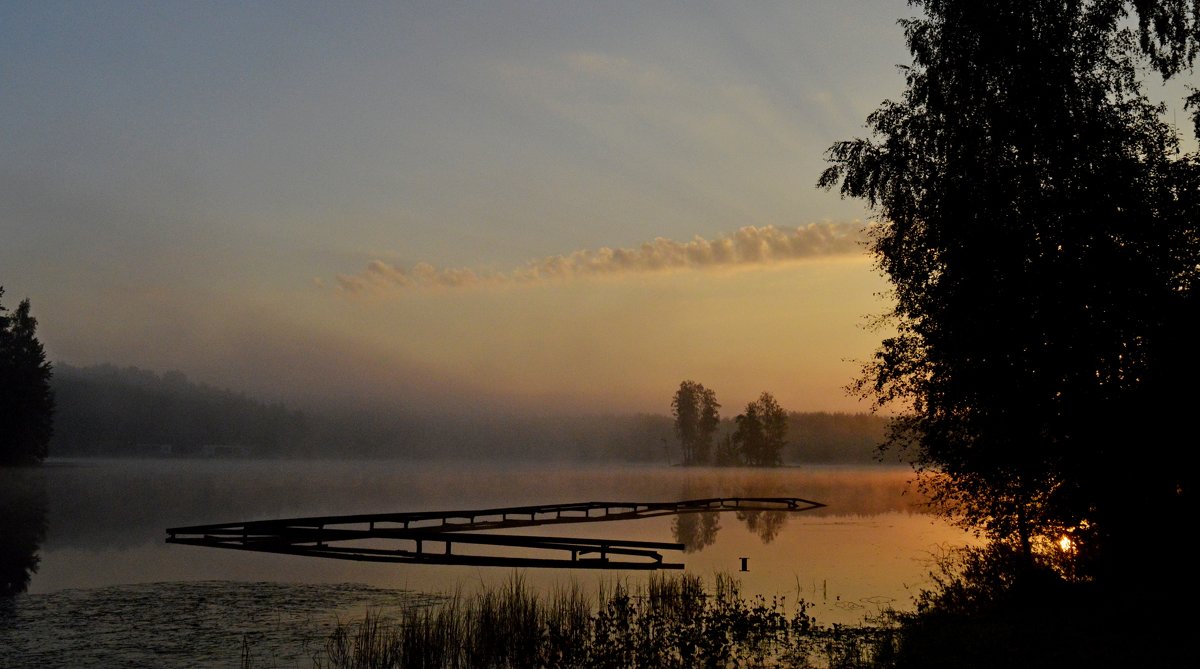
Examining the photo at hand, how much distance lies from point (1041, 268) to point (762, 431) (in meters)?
144

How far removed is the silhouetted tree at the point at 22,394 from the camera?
76.9 m

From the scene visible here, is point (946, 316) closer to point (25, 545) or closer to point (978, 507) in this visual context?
point (978, 507)

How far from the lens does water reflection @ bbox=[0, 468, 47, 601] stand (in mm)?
23031

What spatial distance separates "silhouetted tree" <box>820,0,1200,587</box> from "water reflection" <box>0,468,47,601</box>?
22167 millimetres

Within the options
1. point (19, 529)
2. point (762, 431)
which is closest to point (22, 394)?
point (19, 529)

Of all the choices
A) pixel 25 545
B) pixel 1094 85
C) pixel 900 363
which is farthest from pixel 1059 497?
pixel 25 545

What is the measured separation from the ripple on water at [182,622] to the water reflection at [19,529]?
9.39ft

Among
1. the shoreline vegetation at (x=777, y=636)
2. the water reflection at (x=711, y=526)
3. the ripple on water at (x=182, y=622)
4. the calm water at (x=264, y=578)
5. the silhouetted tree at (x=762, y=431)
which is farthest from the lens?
the silhouetted tree at (x=762, y=431)

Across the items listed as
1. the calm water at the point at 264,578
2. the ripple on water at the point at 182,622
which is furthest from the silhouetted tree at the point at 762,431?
the ripple on water at the point at 182,622

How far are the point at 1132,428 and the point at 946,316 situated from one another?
3.85 m

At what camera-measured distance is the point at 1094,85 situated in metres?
17.2

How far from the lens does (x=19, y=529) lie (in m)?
36.4

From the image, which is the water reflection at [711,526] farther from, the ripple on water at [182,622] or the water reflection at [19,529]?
the water reflection at [19,529]

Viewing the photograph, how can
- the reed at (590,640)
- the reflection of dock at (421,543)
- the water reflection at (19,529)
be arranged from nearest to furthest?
the reed at (590,640), the reflection of dock at (421,543), the water reflection at (19,529)
